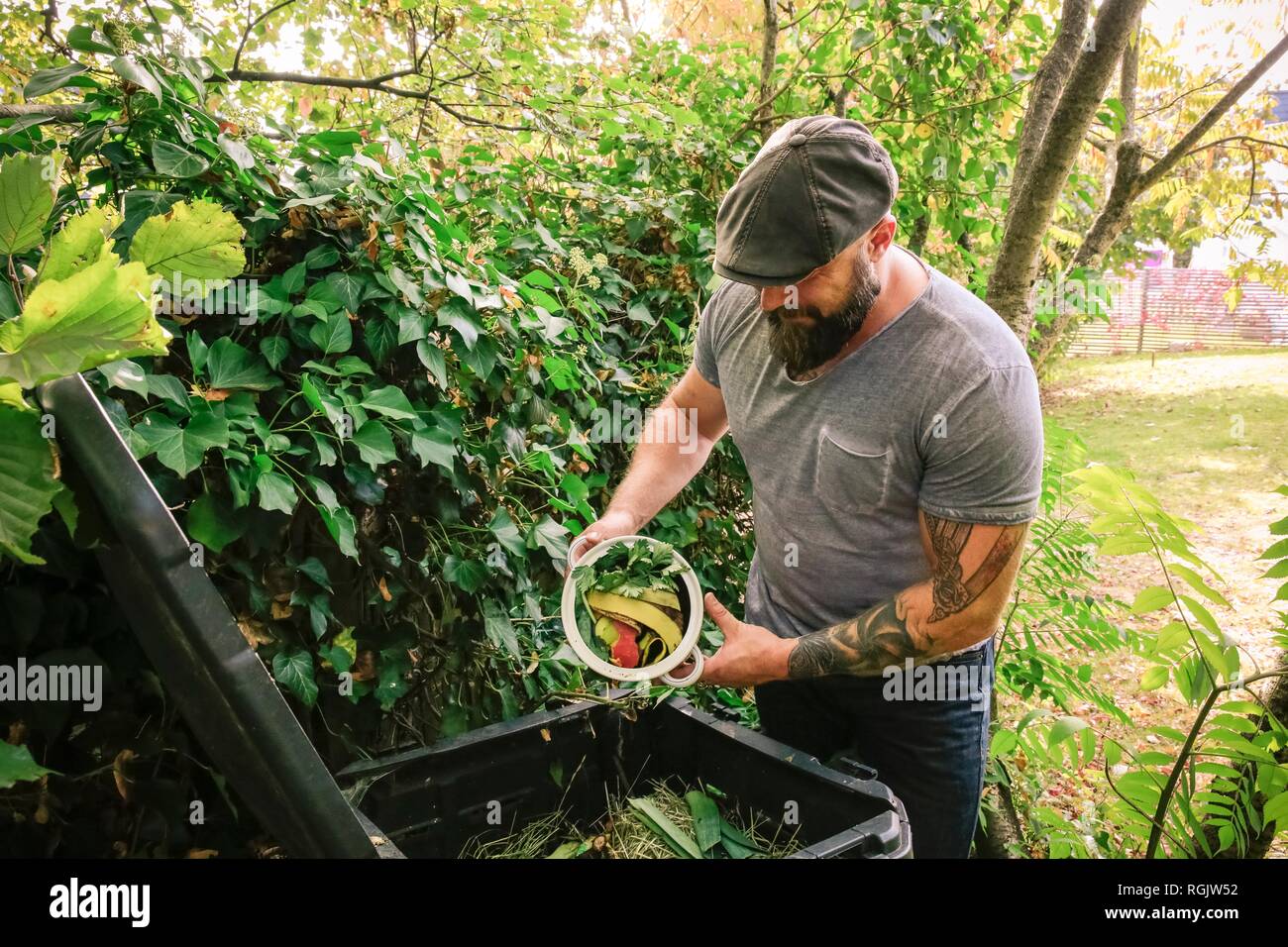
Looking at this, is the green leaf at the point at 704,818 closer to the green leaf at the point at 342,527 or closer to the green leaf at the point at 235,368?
the green leaf at the point at 342,527

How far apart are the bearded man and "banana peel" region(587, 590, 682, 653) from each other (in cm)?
28

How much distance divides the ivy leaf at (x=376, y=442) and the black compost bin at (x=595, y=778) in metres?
0.54

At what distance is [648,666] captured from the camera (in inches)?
59.6

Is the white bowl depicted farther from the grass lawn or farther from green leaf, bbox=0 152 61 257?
the grass lawn

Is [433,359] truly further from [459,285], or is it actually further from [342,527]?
[342,527]

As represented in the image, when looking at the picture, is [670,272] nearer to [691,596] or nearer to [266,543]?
[691,596]

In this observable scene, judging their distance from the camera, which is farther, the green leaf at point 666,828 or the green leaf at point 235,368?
the green leaf at point 666,828

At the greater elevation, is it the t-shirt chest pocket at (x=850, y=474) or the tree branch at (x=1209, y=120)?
the tree branch at (x=1209, y=120)

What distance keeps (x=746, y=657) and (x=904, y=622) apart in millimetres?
343

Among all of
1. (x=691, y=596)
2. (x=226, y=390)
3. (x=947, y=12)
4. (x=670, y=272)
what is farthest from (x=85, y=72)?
(x=947, y=12)

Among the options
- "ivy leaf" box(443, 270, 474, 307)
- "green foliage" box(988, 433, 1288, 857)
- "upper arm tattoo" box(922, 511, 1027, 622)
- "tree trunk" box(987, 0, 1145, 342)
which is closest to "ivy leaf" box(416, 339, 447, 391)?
"ivy leaf" box(443, 270, 474, 307)

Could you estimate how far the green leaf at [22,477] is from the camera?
0.74 metres

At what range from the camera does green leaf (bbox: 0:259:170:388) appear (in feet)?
2.22

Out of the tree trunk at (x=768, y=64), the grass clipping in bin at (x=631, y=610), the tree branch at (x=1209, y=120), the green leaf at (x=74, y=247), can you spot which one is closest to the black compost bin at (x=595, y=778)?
the grass clipping in bin at (x=631, y=610)
